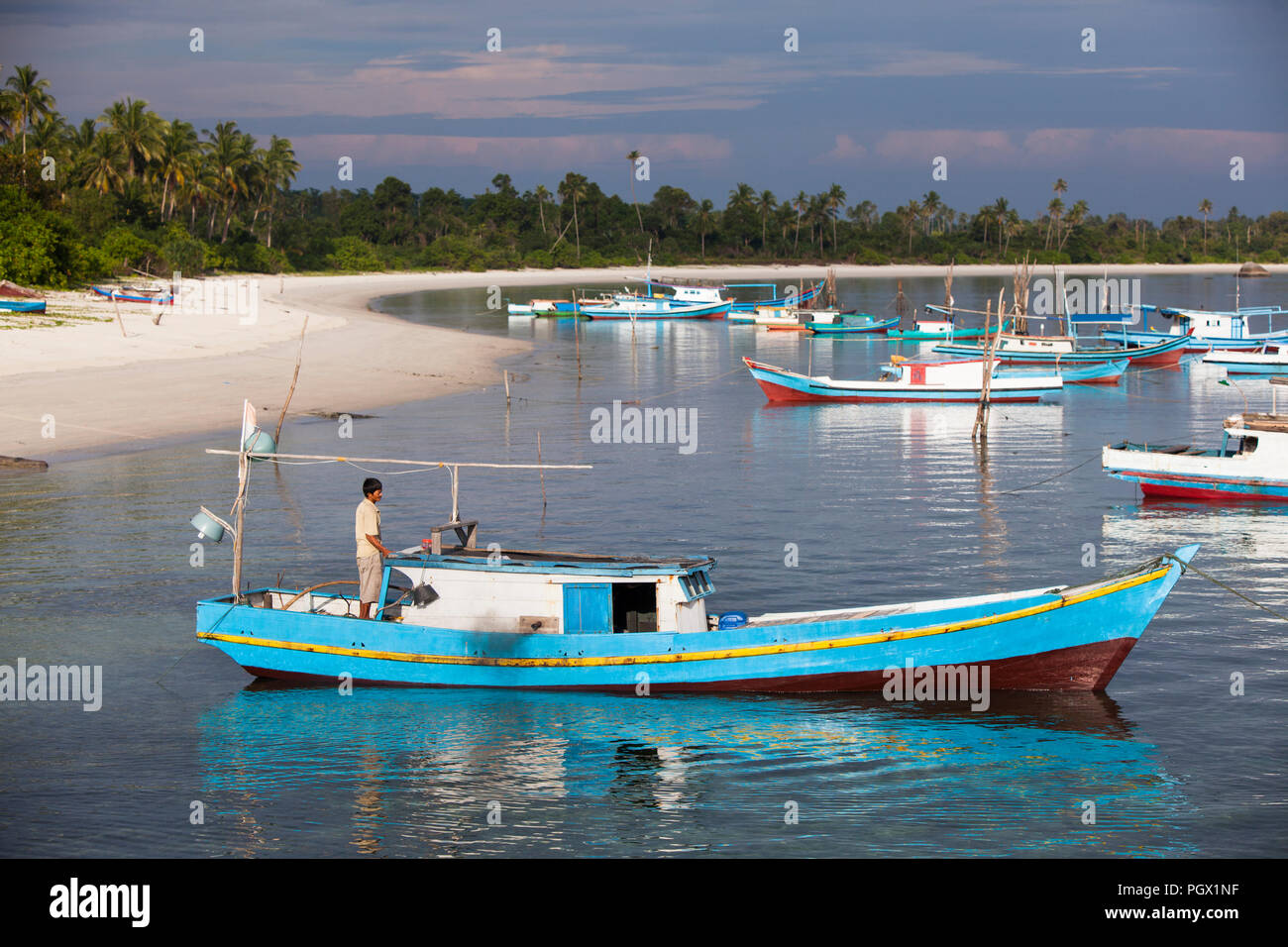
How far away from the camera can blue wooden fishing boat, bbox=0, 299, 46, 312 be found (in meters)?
50.6

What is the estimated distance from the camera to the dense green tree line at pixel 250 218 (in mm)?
71438

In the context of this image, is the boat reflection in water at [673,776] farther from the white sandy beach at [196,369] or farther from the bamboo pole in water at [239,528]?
the white sandy beach at [196,369]

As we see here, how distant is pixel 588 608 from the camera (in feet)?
57.7

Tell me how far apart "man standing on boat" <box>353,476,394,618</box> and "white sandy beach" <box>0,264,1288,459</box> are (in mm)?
19625

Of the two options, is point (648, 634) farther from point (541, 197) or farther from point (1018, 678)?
point (541, 197)

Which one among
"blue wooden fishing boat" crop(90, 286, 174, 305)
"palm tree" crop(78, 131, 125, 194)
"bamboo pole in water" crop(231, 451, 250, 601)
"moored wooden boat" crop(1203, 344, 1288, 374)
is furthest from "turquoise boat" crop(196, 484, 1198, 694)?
"palm tree" crop(78, 131, 125, 194)

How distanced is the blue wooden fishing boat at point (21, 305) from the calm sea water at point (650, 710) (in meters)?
19.0

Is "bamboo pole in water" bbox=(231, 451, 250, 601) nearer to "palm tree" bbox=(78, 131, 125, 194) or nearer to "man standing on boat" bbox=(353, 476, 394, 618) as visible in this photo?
"man standing on boat" bbox=(353, 476, 394, 618)

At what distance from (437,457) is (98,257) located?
160ft

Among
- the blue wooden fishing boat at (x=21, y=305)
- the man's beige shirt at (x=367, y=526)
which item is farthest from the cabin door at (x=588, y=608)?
the blue wooden fishing boat at (x=21, y=305)

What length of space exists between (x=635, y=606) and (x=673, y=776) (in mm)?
3081
